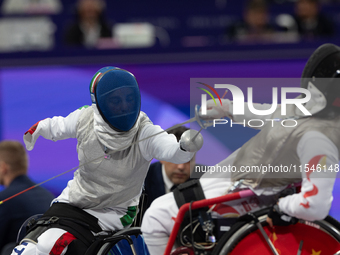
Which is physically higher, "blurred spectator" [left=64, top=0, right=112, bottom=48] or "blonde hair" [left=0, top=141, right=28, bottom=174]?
"blurred spectator" [left=64, top=0, right=112, bottom=48]

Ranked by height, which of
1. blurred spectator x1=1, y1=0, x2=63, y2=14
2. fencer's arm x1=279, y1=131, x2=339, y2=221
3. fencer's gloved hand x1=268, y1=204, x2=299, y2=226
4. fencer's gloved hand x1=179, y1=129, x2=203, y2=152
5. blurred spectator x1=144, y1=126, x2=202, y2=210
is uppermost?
blurred spectator x1=1, y1=0, x2=63, y2=14

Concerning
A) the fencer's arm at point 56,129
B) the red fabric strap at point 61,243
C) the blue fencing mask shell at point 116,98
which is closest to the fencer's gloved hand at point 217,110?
the blue fencing mask shell at point 116,98

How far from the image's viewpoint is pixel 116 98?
2.11 m

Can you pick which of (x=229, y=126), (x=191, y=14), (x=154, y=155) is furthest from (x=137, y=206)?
(x=191, y=14)

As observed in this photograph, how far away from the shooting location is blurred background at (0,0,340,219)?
12.0 ft

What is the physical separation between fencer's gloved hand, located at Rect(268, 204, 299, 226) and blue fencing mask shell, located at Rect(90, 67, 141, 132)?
697 millimetres

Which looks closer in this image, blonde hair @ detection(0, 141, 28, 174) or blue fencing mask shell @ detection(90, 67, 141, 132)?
blue fencing mask shell @ detection(90, 67, 141, 132)

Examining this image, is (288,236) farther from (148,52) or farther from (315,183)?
(148,52)

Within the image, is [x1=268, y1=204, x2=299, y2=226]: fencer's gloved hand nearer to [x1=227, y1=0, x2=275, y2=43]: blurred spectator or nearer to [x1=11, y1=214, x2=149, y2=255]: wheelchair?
[x1=11, y1=214, x2=149, y2=255]: wheelchair

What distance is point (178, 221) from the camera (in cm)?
207

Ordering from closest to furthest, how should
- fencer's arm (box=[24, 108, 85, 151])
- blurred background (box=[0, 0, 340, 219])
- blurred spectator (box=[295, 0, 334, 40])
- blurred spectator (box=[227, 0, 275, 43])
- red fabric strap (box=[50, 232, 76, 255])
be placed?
red fabric strap (box=[50, 232, 76, 255]) → fencer's arm (box=[24, 108, 85, 151]) → blurred background (box=[0, 0, 340, 219]) → blurred spectator (box=[227, 0, 275, 43]) → blurred spectator (box=[295, 0, 334, 40])

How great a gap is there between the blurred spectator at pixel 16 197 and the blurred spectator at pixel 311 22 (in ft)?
12.4

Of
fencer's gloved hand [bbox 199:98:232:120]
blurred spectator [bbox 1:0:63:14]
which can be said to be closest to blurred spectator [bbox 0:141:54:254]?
fencer's gloved hand [bbox 199:98:232:120]

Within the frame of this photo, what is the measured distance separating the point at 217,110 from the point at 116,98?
435 millimetres
